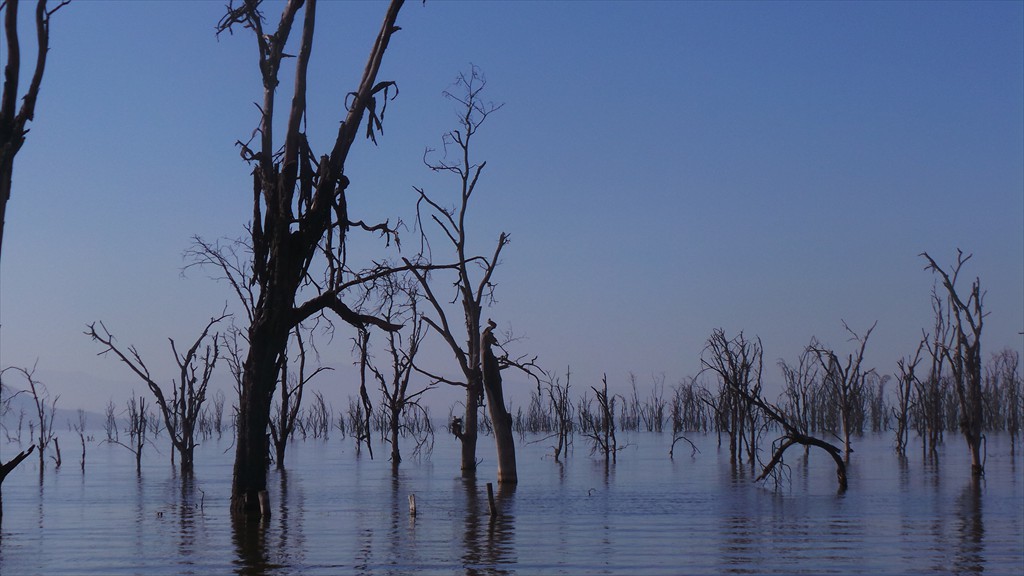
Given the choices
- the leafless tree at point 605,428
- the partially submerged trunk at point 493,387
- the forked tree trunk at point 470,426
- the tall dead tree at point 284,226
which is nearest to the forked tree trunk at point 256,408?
the tall dead tree at point 284,226

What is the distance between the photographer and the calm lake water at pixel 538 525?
13453 mm

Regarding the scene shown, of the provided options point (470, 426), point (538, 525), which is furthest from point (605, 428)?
point (538, 525)

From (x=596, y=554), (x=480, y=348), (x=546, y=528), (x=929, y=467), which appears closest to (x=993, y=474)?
(x=929, y=467)

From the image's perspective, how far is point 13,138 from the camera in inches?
400

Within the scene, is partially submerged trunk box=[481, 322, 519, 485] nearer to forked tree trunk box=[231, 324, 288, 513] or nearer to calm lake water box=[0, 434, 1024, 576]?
calm lake water box=[0, 434, 1024, 576]

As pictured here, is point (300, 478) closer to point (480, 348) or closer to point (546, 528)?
point (480, 348)

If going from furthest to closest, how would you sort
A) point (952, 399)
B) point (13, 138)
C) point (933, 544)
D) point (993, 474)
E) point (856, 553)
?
point (952, 399) < point (993, 474) < point (933, 544) < point (856, 553) < point (13, 138)

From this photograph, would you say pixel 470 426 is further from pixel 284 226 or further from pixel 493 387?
pixel 284 226

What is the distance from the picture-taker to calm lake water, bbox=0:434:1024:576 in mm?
13453

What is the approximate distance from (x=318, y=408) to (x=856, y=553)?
68.5 metres

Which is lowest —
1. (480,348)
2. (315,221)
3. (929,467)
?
(929,467)

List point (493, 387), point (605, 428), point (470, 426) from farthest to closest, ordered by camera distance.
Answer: point (605, 428) → point (470, 426) → point (493, 387)

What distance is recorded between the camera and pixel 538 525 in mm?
17766

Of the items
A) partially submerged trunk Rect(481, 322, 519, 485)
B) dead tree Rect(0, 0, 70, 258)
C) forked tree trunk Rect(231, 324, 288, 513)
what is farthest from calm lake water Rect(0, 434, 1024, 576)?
dead tree Rect(0, 0, 70, 258)
